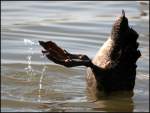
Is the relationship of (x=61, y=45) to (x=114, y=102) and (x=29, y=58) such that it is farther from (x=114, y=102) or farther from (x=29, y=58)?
(x=114, y=102)

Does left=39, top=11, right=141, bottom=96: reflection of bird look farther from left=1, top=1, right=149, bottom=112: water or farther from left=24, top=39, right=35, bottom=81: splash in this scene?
left=24, top=39, right=35, bottom=81: splash

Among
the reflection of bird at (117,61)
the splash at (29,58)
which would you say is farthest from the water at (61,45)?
the reflection of bird at (117,61)

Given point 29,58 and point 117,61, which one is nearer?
point 117,61

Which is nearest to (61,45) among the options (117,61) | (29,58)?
(29,58)

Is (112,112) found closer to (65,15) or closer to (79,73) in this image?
(79,73)

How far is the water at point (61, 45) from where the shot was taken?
6.39m

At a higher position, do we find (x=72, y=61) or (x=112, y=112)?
(x=72, y=61)

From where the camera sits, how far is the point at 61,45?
29.8 feet

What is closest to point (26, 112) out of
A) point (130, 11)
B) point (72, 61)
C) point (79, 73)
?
point (72, 61)

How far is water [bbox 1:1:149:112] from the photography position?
6.39 metres

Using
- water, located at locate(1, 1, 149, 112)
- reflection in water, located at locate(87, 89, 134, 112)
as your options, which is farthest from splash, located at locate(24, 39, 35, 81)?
reflection in water, located at locate(87, 89, 134, 112)

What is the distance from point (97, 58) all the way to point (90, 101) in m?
0.49

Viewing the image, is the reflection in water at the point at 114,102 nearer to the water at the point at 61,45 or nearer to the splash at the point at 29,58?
the water at the point at 61,45

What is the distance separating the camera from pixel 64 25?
10688 millimetres
